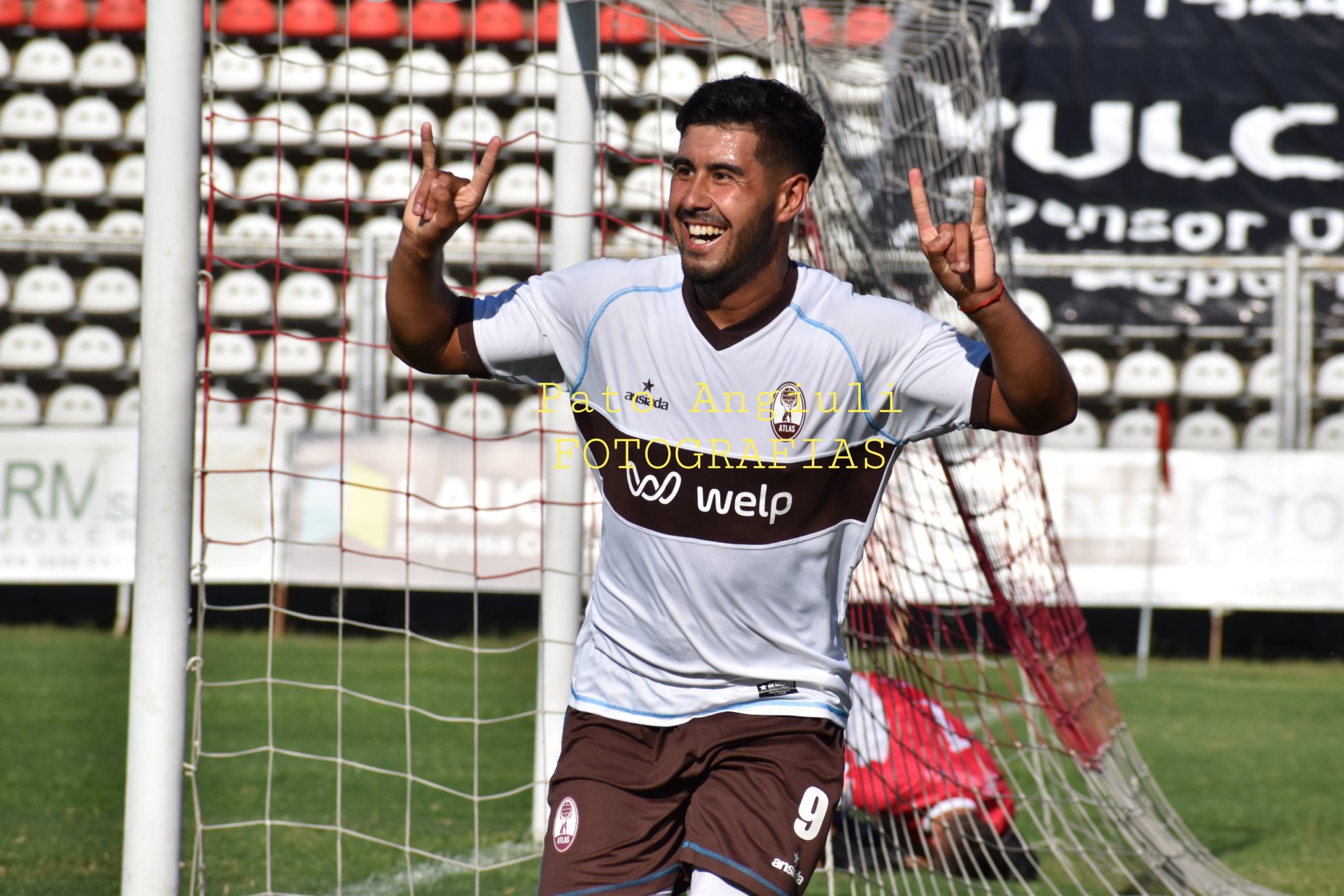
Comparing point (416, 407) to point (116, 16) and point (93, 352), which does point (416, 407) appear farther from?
point (116, 16)

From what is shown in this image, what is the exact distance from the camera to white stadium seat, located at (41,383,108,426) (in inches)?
511

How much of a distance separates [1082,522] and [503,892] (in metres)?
6.40

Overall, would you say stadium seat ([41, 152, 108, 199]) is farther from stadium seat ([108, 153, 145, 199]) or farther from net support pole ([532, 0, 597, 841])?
net support pole ([532, 0, 597, 841])

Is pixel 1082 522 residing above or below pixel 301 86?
below

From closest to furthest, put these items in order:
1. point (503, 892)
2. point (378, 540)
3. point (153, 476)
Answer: point (153, 476)
point (503, 892)
point (378, 540)

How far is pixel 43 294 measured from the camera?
13.4m

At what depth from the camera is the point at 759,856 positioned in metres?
2.36

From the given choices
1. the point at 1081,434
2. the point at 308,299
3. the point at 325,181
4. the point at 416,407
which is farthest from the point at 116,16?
the point at 1081,434

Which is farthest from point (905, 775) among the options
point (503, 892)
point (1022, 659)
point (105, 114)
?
point (105, 114)

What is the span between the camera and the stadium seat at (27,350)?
13125mm

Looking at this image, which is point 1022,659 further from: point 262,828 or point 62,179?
point 62,179

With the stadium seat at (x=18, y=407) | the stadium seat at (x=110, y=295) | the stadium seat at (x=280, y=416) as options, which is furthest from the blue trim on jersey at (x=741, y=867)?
the stadium seat at (x=110, y=295)

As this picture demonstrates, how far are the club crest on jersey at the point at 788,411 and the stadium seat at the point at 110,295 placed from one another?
473 inches

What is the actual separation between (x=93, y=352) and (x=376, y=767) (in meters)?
8.90
